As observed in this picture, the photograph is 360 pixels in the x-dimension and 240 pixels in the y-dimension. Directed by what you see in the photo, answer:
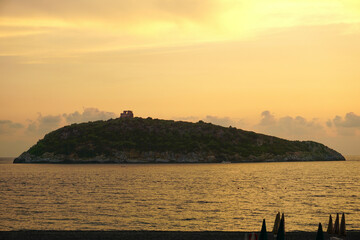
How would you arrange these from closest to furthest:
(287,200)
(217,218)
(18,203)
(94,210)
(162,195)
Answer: (217,218)
(94,210)
(18,203)
(287,200)
(162,195)

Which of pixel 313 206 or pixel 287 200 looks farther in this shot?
pixel 287 200

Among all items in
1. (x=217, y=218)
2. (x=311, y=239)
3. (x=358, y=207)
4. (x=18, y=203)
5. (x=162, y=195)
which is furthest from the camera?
(x=162, y=195)

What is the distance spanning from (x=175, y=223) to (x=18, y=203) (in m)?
38.5

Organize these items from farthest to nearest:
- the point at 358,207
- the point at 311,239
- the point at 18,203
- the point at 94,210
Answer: the point at 18,203 → the point at 358,207 → the point at 94,210 → the point at 311,239

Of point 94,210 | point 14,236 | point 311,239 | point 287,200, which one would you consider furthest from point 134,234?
point 287,200

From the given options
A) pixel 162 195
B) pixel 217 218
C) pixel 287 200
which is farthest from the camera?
pixel 162 195

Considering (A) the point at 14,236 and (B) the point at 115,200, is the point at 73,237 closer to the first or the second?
(A) the point at 14,236

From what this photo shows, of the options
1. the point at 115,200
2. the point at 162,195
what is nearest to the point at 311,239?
the point at 115,200

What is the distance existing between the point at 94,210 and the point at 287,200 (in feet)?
131

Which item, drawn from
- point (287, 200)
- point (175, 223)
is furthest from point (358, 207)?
point (175, 223)

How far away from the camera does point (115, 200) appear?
8950 centimetres

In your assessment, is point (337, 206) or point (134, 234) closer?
point (134, 234)

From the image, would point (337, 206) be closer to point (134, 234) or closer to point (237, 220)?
point (237, 220)

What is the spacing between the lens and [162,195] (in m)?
100
